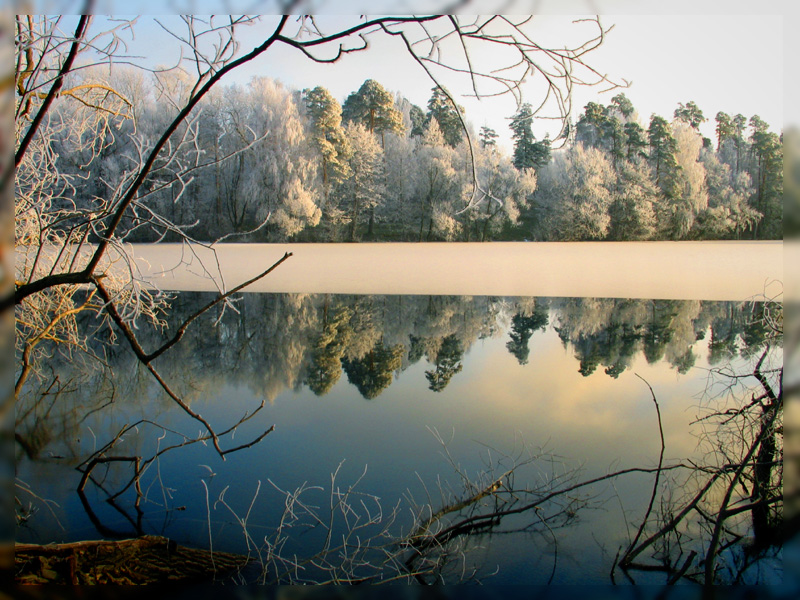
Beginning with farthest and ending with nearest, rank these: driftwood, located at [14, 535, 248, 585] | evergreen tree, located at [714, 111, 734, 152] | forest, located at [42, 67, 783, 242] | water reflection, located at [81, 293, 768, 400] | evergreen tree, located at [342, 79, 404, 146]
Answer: evergreen tree, located at [714, 111, 734, 152] < evergreen tree, located at [342, 79, 404, 146] < forest, located at [42, 67, 783, 242] < water reflection, located at [81, 293, 768, 400] < driftwood, located at [14, 535, 248, 585]

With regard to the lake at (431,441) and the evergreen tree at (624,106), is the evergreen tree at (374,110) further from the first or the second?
the lake at (431,441)

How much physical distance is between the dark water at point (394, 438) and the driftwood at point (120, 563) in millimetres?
82

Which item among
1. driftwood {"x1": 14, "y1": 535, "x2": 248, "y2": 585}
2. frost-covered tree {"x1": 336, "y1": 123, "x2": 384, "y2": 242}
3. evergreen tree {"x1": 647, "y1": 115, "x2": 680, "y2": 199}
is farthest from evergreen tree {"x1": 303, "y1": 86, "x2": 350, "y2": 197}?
driftwood {"x1": 14, "y1": 535, "x2": 248, "y2": 585}

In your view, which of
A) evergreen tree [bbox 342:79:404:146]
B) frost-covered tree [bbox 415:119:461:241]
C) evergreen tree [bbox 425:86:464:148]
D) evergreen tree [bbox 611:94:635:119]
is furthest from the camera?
evergreen tree [bbox 611:94:635:119]

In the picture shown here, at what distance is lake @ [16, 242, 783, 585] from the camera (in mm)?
1840

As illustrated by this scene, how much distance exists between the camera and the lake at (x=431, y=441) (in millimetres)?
1840

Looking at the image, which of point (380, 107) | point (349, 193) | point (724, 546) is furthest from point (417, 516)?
point (380, 107)

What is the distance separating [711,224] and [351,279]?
55.3 feet

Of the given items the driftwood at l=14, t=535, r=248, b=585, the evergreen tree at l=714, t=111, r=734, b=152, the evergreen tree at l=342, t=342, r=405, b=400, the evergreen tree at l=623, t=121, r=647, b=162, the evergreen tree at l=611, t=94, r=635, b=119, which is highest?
the evergreen tree at l=611, t=94, r=635, b=119

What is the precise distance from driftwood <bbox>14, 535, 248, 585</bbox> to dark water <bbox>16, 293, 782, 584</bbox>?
82 mm

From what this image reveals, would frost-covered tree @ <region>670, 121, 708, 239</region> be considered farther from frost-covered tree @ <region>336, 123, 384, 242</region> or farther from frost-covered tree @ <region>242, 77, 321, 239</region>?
frost-covered tree @ <region>242, 77, 321, 239</region>

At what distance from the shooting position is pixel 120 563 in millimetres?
1532

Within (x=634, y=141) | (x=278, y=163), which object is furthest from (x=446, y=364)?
(x=634, y=141)

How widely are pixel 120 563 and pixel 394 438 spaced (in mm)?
1599
